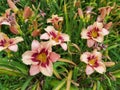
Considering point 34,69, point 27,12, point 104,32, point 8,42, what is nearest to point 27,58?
point 34,69

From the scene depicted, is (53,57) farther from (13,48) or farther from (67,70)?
(67,70)

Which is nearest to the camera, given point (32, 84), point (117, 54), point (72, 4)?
point (32, 84)

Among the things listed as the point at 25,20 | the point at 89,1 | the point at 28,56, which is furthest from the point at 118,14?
the point at 28,56

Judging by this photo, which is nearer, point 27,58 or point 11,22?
point 27,58

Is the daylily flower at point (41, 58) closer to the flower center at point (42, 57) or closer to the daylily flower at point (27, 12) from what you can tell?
the flower center at point (42, 57)

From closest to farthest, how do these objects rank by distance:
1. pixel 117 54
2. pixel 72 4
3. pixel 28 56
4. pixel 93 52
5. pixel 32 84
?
pixel 28 56
pixel 93 52
pixel 32 84
pixel 117 54
pixel 72 4

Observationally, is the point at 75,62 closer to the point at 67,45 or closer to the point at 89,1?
the point at 67,45

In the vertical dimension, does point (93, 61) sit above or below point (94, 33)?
below
